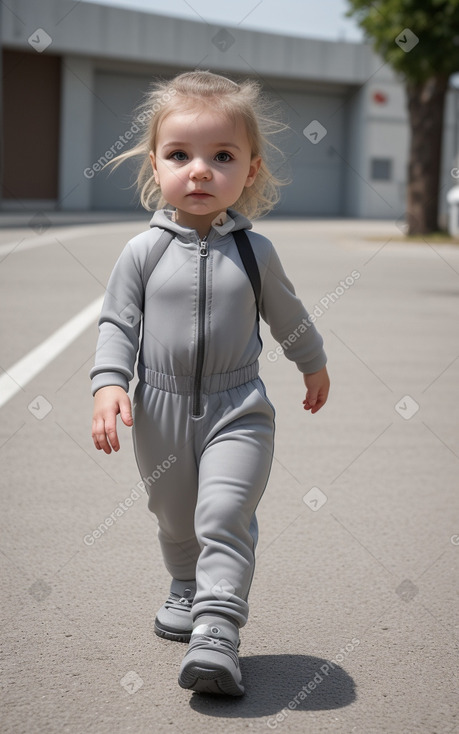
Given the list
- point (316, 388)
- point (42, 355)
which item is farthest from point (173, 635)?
point (42, 355)

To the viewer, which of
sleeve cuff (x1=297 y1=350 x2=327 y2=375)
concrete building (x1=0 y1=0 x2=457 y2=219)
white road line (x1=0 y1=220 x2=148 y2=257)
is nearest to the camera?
sleeve cuff (x1=297 y1=350 x2=327 y2=375)

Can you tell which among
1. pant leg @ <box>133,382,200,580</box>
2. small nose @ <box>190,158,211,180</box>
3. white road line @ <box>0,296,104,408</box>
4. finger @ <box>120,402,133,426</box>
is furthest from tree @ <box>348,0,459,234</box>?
finger @ <box>120,402,133,426</box>

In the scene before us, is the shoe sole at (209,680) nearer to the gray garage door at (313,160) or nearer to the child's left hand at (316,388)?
the child's left hand at (316,388)

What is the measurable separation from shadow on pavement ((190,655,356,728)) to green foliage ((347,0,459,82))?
21.3 meters

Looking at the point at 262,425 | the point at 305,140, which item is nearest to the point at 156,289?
the point at 262,425

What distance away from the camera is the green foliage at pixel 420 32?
904 inches

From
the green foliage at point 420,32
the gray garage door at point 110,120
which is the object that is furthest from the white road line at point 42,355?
the gray garage door at point 110,120

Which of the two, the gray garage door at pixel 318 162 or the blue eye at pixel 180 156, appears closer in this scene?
the blue eye at pixel 180 156

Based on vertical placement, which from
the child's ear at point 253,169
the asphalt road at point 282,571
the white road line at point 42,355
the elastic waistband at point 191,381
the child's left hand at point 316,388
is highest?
the child's ear at point 253,169

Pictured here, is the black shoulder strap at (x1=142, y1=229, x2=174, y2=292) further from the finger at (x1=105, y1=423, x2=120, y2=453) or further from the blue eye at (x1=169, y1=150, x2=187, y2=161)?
the finger at (x1=105, y1=423, x2=120, y2=453)

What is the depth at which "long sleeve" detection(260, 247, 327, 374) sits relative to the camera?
321 cm

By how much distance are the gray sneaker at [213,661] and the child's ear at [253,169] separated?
1280 millimetres

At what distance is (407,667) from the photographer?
3.15m

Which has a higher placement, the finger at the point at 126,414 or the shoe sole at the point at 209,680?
the finger at the point at 126,414
